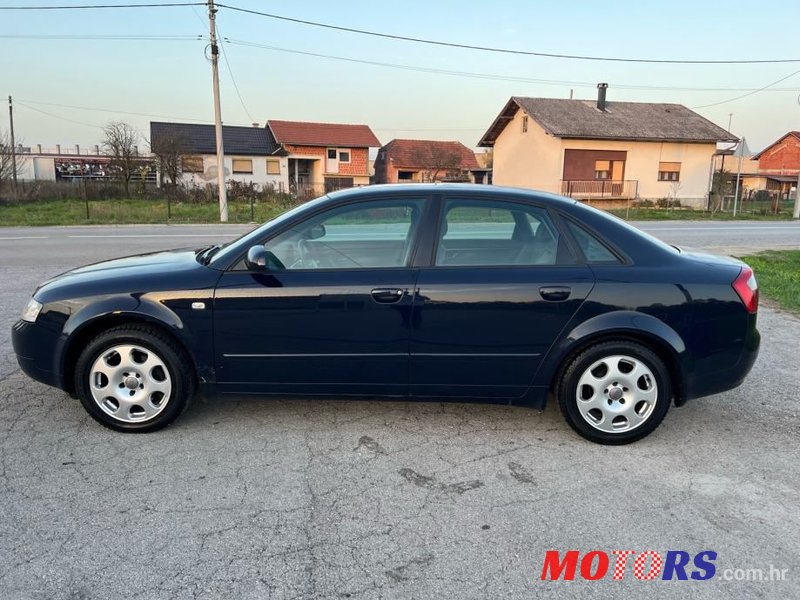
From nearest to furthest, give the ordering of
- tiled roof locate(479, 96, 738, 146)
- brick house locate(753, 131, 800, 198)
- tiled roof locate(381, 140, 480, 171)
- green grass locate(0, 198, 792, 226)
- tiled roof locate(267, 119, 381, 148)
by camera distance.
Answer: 1. green grass locate(0, 198, 792, 226)
2. tiled roof locate(479, 96, 738, 146)
3. tiled roof locate(267, 119, 381, 148)
4. tiled roof locate(381, 140, 480, 171)
5. brick house locate(753, 131, 800, 198)

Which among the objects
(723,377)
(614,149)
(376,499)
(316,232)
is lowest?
(376,499)

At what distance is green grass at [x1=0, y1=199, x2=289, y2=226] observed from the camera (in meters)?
20.0

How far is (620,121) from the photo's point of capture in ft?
110

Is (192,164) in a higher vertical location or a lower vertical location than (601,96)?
lower

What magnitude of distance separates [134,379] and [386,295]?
1.63m

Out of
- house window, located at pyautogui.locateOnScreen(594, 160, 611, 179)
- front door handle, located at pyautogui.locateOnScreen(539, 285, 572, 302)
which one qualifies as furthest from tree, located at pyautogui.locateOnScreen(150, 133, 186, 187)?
front door handle, located at pyautogui.locateOnScreen(539, 285, 572, 302)

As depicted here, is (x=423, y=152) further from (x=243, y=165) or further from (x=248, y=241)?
(x=248, y=241)

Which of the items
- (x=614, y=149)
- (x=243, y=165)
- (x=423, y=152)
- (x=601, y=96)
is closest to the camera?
(x=614, y=149)

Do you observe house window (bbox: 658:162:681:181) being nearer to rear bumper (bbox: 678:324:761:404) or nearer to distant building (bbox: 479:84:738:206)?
distant building (bbox: 479:84:738:206)

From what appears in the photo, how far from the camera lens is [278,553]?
2.46m

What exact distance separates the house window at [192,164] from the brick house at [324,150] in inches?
251

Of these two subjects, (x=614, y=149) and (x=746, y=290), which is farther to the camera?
(x=614, y=149)

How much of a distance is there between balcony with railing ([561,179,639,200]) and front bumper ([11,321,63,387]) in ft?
101

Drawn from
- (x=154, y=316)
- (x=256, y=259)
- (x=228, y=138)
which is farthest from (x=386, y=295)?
(x=228, y=138)
